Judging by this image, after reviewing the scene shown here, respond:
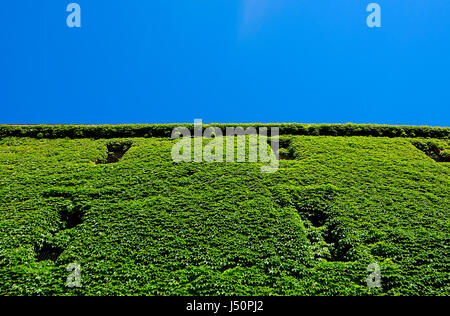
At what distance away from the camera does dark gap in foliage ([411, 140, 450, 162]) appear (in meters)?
24.3

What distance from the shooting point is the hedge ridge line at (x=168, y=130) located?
27.4 meters

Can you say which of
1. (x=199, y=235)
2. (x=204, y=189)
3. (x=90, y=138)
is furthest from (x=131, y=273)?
(x=90, y=138)

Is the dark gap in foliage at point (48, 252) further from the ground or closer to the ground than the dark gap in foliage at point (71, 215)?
closer to the ground

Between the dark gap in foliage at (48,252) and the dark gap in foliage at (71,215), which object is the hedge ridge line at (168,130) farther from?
the dark gap in foliage at (48,252)

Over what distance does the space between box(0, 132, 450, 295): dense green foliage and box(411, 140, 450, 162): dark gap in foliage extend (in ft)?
6.97

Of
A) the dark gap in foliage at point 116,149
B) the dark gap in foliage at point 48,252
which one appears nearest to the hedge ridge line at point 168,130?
the dark gap in foliage at point 116,149

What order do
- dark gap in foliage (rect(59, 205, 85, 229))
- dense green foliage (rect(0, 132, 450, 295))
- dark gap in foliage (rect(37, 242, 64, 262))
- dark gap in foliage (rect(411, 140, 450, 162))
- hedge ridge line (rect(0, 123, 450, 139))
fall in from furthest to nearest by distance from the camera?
hedge ridge line (rect(0, 123, 450, 139))
dark gap in foliage (rect(411, 140, 450, 162))
dark gap in foliage (rect(59, 205, 85, 229))
dark gap in foliage (rect(37, 242, 64, 262))
dense green foliage (rect(0, 132, 450, 295))

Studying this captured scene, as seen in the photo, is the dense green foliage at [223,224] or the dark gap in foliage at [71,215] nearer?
the dense green foliage at [223,224]

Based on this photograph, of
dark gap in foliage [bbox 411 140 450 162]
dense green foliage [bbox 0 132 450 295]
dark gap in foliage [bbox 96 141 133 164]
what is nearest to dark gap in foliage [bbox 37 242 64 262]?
dense green foliage [bbox 0 132 450 295]

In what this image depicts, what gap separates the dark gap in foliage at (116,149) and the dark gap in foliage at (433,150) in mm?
25052

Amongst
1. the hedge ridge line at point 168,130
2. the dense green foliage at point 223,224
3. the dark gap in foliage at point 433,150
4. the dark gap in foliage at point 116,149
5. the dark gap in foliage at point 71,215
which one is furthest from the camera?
the hedge ridge line at point 168,130

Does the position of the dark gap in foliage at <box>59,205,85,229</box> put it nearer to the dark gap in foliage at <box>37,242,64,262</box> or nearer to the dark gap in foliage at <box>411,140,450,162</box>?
the dark gap in foliage at <box>37,242,64,262</box>

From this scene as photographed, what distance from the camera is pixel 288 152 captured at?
80.1ft

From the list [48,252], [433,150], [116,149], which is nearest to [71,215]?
[48,252]
